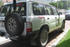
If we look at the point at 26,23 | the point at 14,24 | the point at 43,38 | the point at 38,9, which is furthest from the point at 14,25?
the point at 43,38

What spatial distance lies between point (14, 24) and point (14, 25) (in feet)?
0.13

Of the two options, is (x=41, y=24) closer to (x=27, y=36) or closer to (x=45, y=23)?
(x=45, y=23)

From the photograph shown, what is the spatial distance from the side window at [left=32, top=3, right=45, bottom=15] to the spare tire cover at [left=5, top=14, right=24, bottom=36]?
2.61ft

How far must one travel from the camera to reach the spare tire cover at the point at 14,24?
5.02m

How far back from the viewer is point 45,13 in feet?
21.1

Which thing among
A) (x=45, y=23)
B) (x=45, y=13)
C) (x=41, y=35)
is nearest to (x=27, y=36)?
(x=41, y=35)

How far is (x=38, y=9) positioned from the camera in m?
5.90

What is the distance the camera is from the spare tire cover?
5.02m

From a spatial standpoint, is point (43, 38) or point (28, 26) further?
point (43, 38)

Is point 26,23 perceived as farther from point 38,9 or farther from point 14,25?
point 38,9

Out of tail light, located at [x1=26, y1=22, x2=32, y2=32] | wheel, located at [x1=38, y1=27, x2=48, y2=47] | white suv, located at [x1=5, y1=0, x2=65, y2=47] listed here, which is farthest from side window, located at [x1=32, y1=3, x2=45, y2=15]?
wheel, located at [x1=38, y1=27, x2=48, y2=47]

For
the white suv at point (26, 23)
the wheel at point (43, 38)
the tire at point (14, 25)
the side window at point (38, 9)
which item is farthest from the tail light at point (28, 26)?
the wheel at point (43, 38)

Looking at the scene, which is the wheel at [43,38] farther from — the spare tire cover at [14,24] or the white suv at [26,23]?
the spare tire cover at [14,24]

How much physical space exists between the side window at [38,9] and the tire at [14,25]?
2.65 feet
